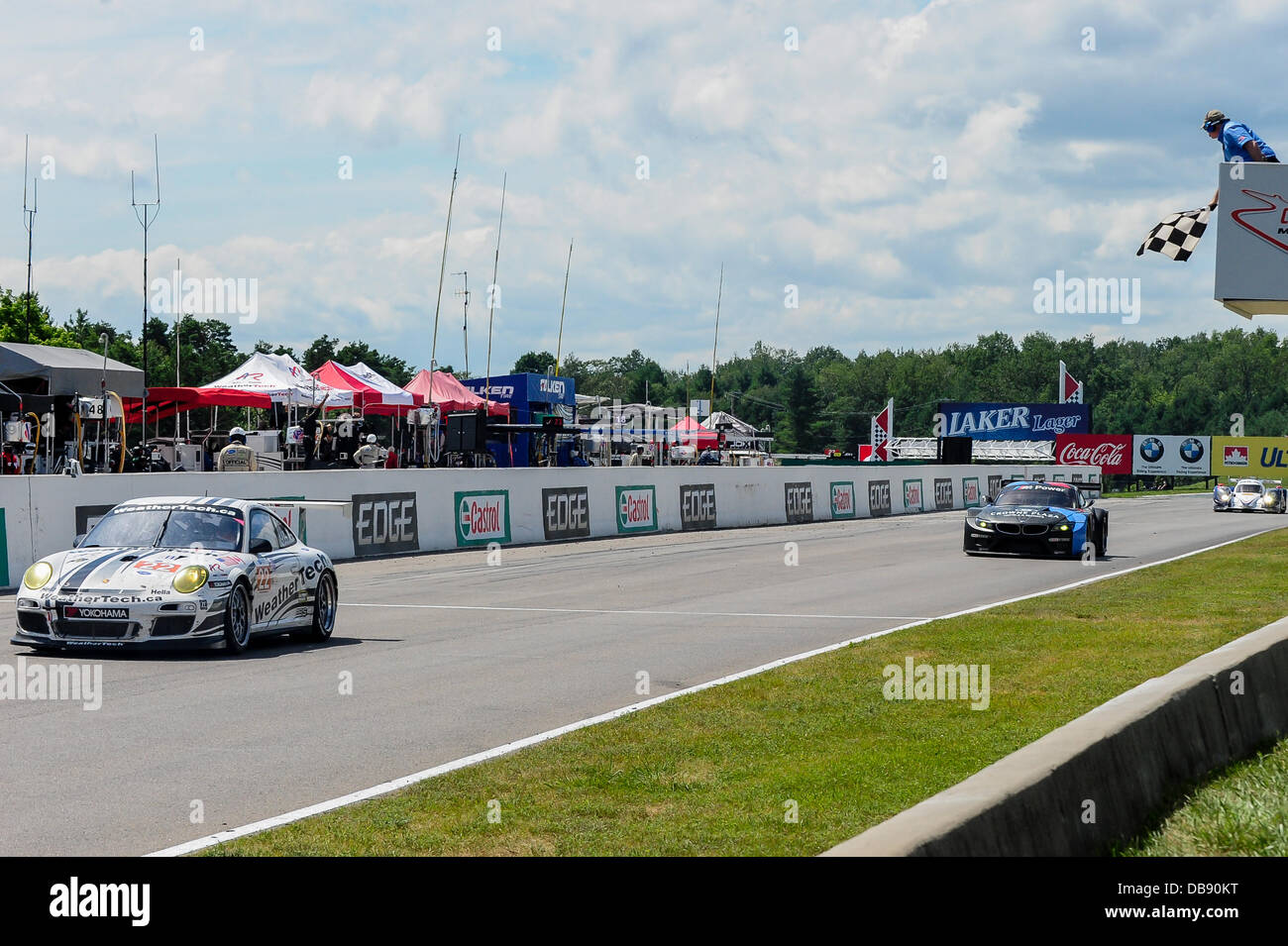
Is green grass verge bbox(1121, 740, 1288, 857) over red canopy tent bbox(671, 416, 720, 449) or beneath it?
beneath

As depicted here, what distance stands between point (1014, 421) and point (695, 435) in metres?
28.3

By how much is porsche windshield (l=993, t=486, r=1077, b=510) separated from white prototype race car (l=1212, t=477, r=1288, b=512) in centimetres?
2831

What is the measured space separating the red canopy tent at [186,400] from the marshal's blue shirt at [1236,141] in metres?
22.3

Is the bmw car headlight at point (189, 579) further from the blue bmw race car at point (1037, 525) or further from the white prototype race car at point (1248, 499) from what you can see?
the white prototype race car at point (1248, 499)

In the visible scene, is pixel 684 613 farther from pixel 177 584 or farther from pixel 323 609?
pixel 177 584

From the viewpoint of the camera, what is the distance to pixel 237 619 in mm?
12805

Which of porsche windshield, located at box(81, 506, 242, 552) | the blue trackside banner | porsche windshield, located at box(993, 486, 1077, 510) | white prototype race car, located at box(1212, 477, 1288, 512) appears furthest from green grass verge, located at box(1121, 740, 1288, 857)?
the blue trackside banner

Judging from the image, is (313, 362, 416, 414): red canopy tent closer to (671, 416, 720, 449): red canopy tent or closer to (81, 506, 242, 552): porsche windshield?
(671, 416, 720, 449): red canopy tent

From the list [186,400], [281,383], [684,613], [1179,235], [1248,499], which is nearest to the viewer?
[684,613]

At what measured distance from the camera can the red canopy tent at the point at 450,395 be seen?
138 ft

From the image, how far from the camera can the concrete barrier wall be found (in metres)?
4.74

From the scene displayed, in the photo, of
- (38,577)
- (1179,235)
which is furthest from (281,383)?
(38,577)

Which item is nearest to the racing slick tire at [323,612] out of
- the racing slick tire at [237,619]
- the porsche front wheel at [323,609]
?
the porsche front wheel at [323,609]

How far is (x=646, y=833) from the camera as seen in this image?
6441mm
